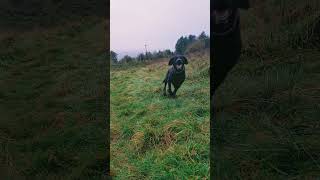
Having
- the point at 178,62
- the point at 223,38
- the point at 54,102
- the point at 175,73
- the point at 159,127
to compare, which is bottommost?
the point at 159,127

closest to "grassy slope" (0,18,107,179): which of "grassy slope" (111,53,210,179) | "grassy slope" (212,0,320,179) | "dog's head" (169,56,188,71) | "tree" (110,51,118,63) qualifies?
"grassy slope" (111,53,210,179)

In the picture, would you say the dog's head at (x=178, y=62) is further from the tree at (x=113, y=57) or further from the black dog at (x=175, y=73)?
the tree at (x=113, y=57)

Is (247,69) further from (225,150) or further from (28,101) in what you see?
(28,101)

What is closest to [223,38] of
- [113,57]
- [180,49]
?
[180,49]

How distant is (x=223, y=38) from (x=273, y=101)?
0.79m

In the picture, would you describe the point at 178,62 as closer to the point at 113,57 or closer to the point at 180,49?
the point at 180,49

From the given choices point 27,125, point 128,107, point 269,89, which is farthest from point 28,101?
point 269,89

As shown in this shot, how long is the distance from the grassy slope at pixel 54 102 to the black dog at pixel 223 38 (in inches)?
47.8

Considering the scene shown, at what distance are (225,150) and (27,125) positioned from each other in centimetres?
208

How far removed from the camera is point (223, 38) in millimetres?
4602

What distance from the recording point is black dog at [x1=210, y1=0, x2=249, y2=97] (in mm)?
4531

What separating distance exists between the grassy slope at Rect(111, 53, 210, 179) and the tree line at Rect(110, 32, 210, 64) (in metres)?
0.11

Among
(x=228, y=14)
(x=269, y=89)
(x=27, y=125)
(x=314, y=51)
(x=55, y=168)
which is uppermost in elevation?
(x=228, y=14)

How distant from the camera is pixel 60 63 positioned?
604 cm
